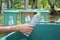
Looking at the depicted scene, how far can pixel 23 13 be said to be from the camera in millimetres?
10156

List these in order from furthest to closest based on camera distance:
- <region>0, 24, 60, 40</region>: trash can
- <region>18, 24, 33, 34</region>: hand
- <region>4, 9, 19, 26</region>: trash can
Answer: <region>4, 9, 19, 26</region>: trash can < <region>0, 24, 60, 40</region>: trash can < <region>18, 24, 33, 34</region>: hand

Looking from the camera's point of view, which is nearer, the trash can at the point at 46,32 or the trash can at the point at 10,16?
the trash can at the point at 46,32

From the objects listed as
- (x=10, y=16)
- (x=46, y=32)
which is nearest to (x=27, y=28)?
(x=46, y=32)

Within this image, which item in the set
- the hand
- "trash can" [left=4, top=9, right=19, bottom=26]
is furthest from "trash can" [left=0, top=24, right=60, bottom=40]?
"trash can" [left=4, top=9, right=19, bottom=26]

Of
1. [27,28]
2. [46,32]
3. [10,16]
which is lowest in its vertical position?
[10,16]

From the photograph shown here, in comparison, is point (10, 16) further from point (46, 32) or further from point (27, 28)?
point (27, 28)

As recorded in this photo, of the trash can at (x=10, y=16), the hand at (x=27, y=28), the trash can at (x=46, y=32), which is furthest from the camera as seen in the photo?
the trash can at (x=10, y=16)

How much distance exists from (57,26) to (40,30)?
340mm

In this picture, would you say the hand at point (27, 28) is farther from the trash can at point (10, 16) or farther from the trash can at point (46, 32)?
the trash can at point (10, 16)

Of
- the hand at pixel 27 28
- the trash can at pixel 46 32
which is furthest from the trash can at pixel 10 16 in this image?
the hand at pixel 27 28

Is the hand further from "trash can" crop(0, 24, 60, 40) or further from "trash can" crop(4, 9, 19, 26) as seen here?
"trash can" crop(4, 9, 19, 26)

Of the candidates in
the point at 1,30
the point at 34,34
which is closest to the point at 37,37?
the point at 34,34

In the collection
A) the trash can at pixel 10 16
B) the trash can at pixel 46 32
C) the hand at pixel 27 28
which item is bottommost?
the trash can at pixel 10 16

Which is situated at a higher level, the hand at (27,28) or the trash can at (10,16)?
the hand at (27,28)
